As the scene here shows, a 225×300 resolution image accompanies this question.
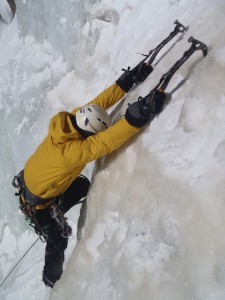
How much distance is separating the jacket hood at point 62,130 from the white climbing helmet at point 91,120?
83mm

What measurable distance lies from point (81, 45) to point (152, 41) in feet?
5.61

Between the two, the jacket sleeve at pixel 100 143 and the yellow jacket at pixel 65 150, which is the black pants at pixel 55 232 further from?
the jacket sleeve at pixel 100 143

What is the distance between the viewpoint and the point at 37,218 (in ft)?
13.0

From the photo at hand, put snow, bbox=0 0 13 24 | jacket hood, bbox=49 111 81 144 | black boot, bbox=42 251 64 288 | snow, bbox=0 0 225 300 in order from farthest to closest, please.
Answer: snow, bbox=0 0 13 24
black boot, bbox=42 251 64 288
jacket hood, bbox=49 111 81 144
snow, bbox=0 0 225 300

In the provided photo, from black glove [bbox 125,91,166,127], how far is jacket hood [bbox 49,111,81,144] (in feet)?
1.72

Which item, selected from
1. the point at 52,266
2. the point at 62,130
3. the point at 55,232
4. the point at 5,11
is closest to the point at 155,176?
the point at 62,130

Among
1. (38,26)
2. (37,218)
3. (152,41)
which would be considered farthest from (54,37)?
(37,218)

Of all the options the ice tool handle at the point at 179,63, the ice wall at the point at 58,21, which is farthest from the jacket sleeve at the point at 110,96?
the ice wall at the point at 58,21

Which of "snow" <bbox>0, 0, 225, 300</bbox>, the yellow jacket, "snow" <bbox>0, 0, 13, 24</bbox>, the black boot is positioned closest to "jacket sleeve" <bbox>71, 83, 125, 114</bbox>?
the yellow jacket

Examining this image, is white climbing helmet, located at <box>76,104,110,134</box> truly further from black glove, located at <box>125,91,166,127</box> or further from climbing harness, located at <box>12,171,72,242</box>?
climbing harness, located at <box>12,171,72,242</box>

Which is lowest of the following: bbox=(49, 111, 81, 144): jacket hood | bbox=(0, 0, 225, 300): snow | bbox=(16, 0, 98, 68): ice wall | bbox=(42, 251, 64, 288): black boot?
bbox=(42, 251, 64, 288): black boot

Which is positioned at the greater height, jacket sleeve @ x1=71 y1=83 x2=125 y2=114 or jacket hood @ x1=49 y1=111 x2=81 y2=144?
jacket hood @ x1=49 y1=111 x2=81 y2=144

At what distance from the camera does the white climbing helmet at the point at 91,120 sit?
3.28m

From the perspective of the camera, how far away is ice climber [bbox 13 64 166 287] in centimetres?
305
